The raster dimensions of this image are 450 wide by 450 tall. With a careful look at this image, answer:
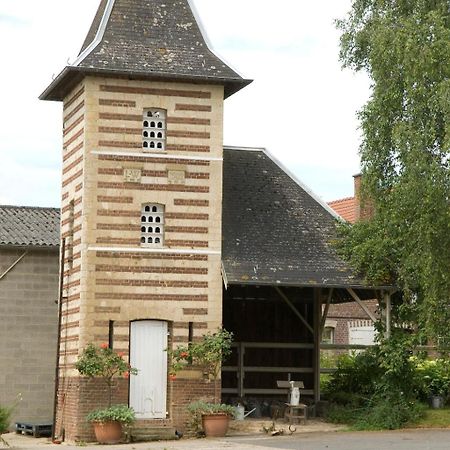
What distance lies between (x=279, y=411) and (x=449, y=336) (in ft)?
15.8

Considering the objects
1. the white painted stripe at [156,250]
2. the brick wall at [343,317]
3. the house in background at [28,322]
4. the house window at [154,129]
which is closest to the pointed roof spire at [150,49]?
the house window at [154,129]

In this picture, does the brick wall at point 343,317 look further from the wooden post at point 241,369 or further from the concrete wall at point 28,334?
the concrete wall at point 28,334

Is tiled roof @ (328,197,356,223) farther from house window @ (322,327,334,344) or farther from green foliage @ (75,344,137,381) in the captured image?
green foliage @ (75,344,137,381)

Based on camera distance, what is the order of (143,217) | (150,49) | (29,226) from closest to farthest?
(143,217) < (150,49) < (29,226)

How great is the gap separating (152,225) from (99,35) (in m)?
4.87

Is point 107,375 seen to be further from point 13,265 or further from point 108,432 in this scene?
point 13,265

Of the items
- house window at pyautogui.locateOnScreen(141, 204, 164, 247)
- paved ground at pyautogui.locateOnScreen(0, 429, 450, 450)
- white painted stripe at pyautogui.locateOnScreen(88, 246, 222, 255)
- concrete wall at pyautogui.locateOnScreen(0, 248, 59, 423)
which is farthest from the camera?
concrete wall at pyautogui.locateOnScreen(0, 248, 59, 423)

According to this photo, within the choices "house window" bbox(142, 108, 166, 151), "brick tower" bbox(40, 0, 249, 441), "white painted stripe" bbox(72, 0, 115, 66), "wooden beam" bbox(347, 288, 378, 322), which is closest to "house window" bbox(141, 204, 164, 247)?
"brick tower" bbox(40, 0, 249, 441)

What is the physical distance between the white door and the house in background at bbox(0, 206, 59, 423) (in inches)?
192

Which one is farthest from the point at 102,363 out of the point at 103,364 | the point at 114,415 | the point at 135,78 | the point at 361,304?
the point at 135,78

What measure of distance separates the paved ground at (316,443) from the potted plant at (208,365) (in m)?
0.54

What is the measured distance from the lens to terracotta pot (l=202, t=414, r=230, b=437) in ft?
87.5

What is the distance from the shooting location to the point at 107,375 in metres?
26.9

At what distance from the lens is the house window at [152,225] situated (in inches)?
1094
